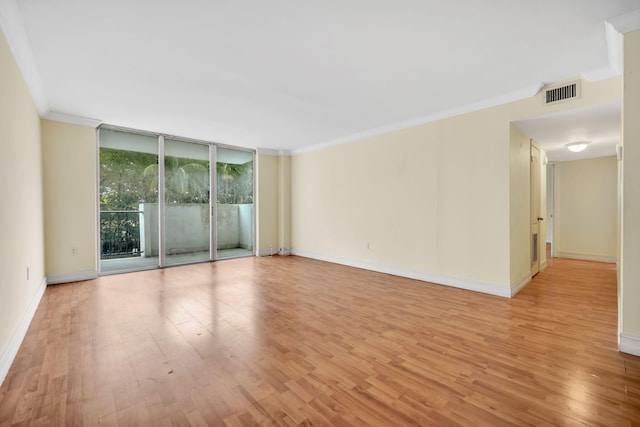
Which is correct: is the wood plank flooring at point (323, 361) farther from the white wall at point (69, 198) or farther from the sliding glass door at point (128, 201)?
the sliding glass door at point (128, 201)

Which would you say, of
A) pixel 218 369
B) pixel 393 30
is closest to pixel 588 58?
pixel 393 30

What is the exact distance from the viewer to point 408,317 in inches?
117

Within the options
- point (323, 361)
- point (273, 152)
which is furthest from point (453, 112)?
point (273, 152)

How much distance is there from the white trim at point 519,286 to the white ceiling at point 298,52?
2.44 m

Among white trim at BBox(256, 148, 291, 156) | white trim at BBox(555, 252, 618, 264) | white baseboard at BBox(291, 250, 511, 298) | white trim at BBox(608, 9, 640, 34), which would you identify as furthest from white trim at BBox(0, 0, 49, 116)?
white trim at BBox(555, 252, 618, 264)

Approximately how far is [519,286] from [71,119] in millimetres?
7046

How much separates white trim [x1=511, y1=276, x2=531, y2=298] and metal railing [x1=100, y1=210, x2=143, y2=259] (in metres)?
6.18

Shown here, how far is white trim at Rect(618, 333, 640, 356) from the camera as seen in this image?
220cm

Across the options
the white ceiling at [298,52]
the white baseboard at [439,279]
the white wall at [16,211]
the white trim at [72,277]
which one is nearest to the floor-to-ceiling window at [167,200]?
the white trim at [72,277]

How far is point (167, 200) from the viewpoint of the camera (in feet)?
18.4

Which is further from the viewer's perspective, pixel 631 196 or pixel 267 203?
pixel 267 203

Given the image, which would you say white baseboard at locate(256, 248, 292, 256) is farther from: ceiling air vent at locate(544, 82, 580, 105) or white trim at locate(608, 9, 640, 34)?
white trim at locate(608, 9, 640, 34)

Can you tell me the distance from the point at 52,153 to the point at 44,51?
2328mm

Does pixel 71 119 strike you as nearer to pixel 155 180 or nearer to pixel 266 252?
pixel 155 180
